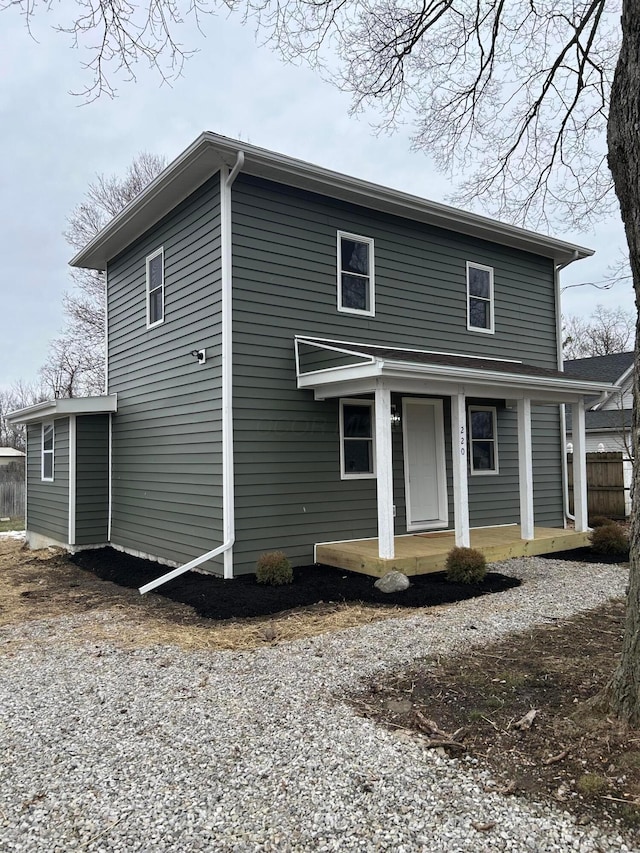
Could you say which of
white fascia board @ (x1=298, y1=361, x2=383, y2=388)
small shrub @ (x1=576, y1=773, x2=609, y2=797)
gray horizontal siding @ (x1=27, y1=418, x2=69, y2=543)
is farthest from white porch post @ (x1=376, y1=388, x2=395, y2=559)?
gray horizontal siding @ (x1=27, y1=418, x2=69, y2=543)

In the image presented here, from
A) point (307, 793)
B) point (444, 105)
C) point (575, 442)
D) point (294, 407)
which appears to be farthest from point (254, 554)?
point (444, 105)

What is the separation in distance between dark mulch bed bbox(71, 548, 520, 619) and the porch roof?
2348mm

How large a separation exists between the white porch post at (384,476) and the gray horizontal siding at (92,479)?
18.5 feet

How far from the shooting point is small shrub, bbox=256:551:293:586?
705 centimetres

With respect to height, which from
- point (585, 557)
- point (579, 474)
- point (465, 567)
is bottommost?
point (585, 557)

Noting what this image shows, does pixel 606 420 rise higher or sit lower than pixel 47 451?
higher

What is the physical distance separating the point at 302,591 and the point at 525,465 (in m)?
4.04

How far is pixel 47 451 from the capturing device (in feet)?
38.9

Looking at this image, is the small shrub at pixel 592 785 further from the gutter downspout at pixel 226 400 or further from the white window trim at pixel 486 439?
the white window trim at pixel 486 439

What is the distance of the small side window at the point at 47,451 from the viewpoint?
38.1ft

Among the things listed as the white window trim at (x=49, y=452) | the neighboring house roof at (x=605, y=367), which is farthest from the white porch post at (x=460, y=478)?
the neighboring house roof at (x=605, y=367)

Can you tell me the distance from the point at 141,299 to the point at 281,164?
3.75m

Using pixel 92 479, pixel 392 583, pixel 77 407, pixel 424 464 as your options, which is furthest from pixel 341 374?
pixel 92 479

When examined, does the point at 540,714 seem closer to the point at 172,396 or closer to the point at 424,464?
the point at 424,464
